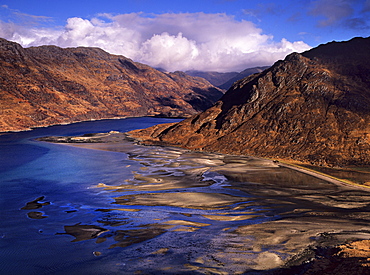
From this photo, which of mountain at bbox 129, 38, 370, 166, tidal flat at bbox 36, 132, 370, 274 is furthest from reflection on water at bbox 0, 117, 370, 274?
mountain at bbox 129, 38, 370, 166

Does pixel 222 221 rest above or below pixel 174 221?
above

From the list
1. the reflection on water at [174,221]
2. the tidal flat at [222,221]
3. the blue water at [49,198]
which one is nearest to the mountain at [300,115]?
the reflection on water at [174,221]

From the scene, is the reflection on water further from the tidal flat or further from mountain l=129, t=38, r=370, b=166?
mountain l=129, t=38, r=370, b=166

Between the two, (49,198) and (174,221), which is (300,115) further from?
(49,198)

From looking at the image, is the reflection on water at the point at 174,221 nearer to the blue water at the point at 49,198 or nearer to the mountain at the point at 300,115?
the blue water at the point at 49,198

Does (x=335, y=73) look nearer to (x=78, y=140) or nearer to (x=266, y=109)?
(x=266, y=109)

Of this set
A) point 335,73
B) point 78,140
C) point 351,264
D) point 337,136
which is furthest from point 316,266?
point 78,140

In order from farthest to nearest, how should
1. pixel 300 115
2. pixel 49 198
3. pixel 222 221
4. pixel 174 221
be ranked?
pixel 300 115
pixel 49 198
pixel 174 221
pixel 222 221

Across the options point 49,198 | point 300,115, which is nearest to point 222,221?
point 49,198
